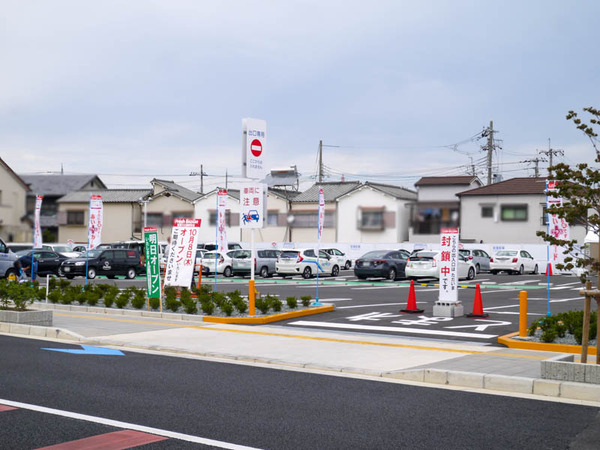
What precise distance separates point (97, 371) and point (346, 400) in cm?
381

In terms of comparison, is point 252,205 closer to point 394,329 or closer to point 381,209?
point 394,329

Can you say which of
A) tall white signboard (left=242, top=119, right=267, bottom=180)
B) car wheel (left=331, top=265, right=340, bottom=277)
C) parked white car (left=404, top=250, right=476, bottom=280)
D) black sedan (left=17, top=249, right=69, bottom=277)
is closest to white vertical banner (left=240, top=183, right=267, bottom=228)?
tall white signboard (left=242, top=119, right=267, bottom=180)

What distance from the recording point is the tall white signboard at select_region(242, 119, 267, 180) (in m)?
16.2

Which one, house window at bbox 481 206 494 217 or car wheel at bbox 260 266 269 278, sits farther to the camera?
car wheel at bbox 260 266 269 278

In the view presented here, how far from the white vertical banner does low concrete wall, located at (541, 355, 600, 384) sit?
359 inches

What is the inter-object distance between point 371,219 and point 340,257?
→ 32.5m

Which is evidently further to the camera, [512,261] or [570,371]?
[512,261]

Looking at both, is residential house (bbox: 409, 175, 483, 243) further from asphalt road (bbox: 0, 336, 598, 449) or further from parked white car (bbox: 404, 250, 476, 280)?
parked white car (bbox: 404, 250, 476, 280)

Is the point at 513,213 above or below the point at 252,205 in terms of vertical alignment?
below

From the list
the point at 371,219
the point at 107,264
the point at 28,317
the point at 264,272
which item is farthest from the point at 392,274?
the point at 371,219

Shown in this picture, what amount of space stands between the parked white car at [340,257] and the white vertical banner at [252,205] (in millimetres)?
21915

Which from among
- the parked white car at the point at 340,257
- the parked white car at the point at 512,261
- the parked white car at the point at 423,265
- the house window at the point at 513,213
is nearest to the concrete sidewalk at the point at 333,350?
the house window at the point at 513,213

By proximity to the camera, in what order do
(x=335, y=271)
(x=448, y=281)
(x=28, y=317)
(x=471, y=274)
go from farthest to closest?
1. (x=335, y=271)
2. (x=471, y=274)
3. (x=448, y=281)
4. (x=28, y=317)

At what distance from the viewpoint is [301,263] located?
36375mm
